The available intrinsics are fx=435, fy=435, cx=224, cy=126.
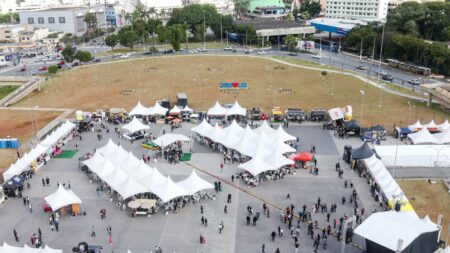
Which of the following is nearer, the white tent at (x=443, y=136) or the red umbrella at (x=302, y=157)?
the red umbrella at (x=302, y=157)

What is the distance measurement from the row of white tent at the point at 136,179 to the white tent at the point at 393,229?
13.1 m

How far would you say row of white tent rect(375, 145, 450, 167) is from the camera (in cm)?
4138

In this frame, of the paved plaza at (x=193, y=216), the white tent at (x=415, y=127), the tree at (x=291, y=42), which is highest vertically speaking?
the tree at (x=291, y=42)

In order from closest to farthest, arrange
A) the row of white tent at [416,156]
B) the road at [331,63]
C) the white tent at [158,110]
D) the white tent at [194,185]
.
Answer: the white tent at [194,185] < the row of white tent at [416,156] < the white tent at [158,110] < the road at [331,63]

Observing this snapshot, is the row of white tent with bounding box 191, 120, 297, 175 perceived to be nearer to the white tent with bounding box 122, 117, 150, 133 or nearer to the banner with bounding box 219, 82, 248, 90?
the white tent with bounding box 122, 117, 150, 133

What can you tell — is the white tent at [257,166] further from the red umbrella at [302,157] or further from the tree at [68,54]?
the tree at [68,54]

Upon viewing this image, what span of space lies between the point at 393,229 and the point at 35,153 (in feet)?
107

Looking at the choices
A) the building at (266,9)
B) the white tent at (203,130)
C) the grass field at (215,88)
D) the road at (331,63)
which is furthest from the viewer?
the building at (266,9)

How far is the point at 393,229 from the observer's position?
86.5ft

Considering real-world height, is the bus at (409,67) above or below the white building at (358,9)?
below

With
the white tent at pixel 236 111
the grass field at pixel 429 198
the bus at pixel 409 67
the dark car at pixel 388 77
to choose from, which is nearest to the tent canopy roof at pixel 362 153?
the grass field at pixel 429 198

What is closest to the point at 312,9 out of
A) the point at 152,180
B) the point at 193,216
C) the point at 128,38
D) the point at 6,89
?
the point at 128,38

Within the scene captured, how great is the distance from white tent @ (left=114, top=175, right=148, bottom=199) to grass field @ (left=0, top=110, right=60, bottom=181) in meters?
15.8

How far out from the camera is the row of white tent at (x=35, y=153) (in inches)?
1532
